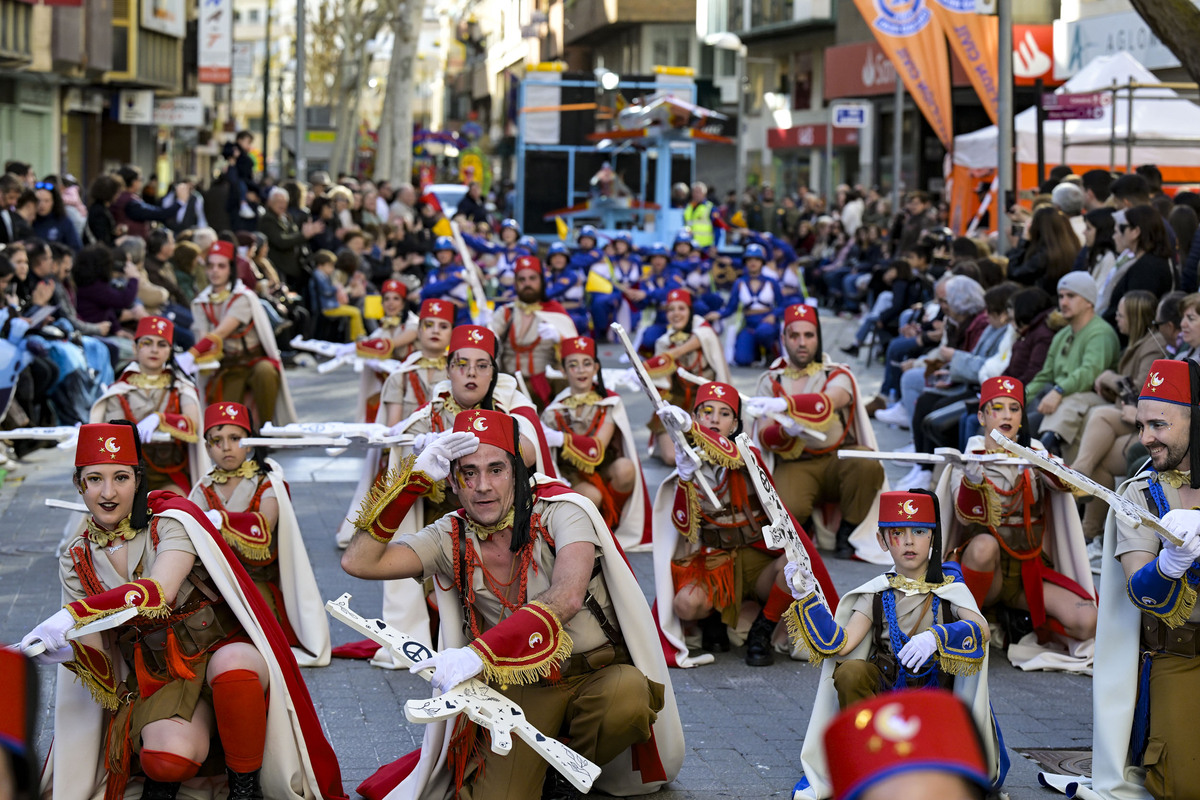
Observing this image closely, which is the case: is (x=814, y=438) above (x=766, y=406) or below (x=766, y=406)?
below

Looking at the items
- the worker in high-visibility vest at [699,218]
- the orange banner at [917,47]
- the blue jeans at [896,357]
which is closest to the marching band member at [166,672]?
the blue jeans at [896,357]

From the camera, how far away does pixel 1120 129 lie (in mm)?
17328

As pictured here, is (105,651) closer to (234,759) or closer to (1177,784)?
(234,759)

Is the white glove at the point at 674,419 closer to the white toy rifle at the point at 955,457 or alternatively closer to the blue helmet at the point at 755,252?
the white toy rifle at the point at 955,457

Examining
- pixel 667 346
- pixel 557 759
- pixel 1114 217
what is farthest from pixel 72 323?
pixel 557 759

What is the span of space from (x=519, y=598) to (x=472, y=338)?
7.93 ft

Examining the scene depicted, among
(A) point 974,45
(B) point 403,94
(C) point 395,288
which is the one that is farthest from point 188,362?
(B) point 403,94

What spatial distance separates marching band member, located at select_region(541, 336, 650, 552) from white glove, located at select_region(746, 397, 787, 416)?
3.33 ft

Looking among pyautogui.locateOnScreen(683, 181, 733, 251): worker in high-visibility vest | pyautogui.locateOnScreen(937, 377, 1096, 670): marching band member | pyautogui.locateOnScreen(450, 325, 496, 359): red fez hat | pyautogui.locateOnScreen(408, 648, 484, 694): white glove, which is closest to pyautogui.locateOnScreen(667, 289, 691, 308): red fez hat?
pyautogui.locateOnScreen(450, 325, 496, 359): red fez hat

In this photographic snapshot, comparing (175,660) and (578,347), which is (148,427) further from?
(175,660)

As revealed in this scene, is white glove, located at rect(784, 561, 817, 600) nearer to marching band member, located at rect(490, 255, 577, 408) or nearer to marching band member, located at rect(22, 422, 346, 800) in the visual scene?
marching band member, located at rect(22, 422, 346, 800)

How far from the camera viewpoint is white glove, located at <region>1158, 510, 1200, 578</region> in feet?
15.0

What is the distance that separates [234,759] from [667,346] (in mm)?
6929

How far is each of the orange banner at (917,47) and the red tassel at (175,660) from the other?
1294cm
